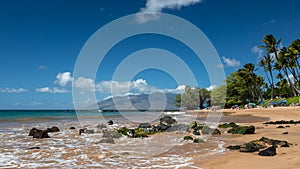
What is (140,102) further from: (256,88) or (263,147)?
(263,147)

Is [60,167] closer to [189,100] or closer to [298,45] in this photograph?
[298,45]

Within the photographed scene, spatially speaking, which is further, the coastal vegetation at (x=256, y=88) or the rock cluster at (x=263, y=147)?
the coastal vegetation at (x=256, y=88)

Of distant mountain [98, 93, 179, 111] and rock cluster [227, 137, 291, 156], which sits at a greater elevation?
distant mountain [98, 93, 179, 111]

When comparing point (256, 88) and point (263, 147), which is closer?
point (263, 147)

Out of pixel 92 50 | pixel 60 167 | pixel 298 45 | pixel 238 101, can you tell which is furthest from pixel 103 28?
pixel 238 101

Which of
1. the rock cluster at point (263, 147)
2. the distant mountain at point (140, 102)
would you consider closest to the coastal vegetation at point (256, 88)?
the distant mountain at point (140, 102)

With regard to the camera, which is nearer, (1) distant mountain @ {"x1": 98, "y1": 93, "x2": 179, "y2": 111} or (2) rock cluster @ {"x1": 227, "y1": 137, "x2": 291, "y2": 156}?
(2) rock cluster @ {"x1": 227, "y1": 137, "x2": 291, "y2": 156}

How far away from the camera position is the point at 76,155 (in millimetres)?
9938

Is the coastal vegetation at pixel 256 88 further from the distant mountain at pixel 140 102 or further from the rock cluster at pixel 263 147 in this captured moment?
the rock cluster at pixel 263 147

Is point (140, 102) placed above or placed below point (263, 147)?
above

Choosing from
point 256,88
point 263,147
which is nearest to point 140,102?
point 256,88

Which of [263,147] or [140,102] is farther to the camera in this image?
[140,102]

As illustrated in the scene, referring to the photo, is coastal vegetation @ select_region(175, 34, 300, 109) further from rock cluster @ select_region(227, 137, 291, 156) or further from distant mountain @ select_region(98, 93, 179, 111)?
rock cluster @ select_region(227, 137, 291, 156)

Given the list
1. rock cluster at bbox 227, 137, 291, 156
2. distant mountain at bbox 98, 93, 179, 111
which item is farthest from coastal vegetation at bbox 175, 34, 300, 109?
rock cluster at bbox 227, 137, 291, 156
